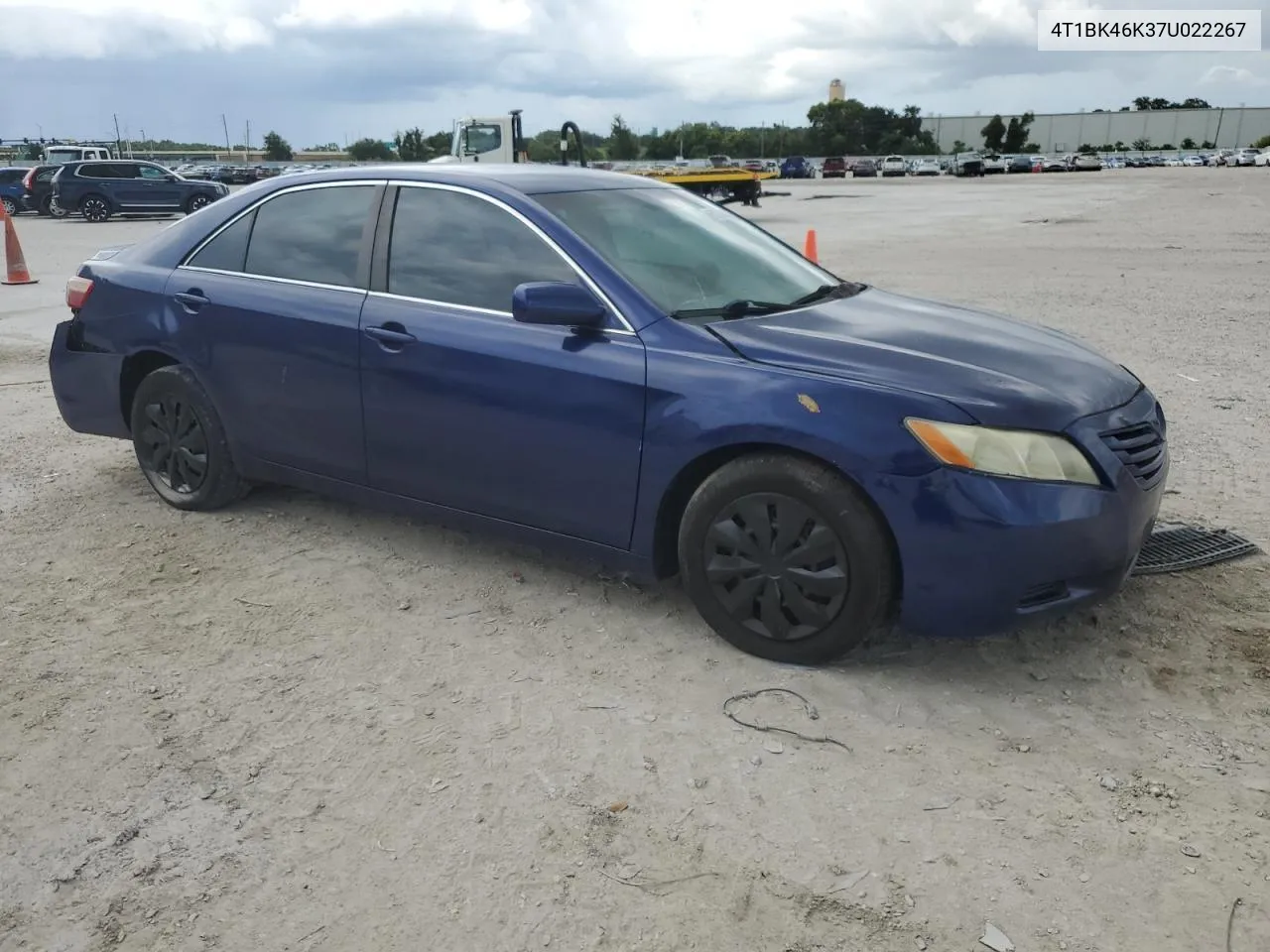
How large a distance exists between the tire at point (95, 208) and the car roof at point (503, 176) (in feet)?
87.6

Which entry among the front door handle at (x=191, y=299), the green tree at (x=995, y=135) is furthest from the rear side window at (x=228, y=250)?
the green tree at (x=995, y=135)

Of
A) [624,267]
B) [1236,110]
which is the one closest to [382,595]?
[624,267]

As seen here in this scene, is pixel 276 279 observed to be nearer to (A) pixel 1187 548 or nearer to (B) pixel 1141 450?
(B) pixel 1141 450

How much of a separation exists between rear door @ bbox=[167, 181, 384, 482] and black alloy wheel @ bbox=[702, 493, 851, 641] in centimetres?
164

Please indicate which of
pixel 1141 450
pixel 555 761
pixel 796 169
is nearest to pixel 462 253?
pixel 555 761

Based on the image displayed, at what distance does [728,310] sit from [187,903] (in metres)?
2.52

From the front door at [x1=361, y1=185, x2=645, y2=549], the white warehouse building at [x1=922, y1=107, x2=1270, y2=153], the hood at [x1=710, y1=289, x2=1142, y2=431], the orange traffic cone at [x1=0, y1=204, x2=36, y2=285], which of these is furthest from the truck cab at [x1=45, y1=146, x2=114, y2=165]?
the white warehouse building at [x1=922, y1=107, x2=1270, y2=153]

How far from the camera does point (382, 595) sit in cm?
420

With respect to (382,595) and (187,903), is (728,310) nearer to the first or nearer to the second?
(382,595)

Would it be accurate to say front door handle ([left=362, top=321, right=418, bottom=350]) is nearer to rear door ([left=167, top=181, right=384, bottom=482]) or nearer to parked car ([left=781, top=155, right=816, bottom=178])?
rear door ([left=167, top=181, right=384, bottom=482])

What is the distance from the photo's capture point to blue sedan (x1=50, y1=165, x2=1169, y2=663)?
10.7ft

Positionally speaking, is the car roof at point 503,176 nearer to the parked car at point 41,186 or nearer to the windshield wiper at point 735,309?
the windshield wiper at point 735,309

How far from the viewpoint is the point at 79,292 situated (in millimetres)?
5172

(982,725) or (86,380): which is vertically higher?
(86,380)
